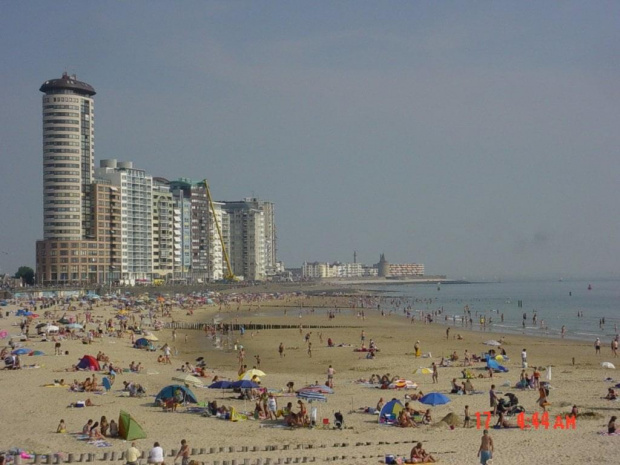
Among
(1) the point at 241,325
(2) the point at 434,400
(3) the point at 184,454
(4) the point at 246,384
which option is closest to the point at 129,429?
(3) the point at 184,454

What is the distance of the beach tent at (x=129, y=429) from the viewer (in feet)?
60.1

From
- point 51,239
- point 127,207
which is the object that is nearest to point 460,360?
point 51,239

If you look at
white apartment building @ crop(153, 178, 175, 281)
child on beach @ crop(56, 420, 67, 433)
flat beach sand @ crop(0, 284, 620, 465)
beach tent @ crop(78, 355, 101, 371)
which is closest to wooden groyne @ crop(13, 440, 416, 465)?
flat beach sand @ crop(0, 284, 620, 465)

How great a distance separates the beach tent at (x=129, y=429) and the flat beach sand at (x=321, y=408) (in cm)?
22

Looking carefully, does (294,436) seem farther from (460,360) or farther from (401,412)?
(460,360)

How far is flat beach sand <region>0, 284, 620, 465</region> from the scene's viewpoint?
17297mm

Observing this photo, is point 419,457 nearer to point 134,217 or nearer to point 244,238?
point 134,217

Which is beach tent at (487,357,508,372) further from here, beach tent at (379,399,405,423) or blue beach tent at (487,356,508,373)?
beach tent at (379,399,405,423)

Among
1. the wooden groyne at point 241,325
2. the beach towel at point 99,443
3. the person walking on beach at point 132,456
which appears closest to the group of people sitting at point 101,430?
the beach towel at point 99,443
